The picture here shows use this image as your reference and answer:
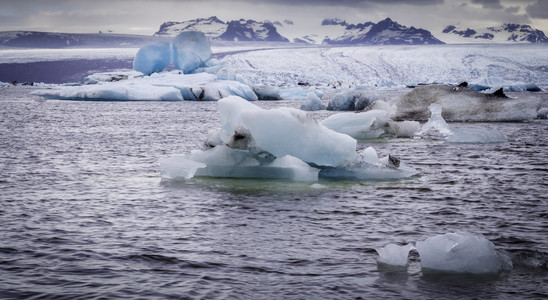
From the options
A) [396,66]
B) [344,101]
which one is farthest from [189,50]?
[396,66]

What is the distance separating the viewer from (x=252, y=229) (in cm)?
577

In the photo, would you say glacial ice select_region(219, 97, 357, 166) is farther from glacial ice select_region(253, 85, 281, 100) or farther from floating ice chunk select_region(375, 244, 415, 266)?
glacial ice select_region(253, 85, 281, 100)

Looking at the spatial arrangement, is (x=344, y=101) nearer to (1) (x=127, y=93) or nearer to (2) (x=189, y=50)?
(1) (x=127, y=93)

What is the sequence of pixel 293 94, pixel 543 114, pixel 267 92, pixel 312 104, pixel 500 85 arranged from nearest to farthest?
pixel 543 114 → pixel 312 104 → pixel 267 92 → pixel 293 94 → pixel 500 85

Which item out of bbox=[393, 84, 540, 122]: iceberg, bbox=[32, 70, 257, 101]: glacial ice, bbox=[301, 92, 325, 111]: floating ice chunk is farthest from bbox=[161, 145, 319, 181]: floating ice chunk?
bbox=[32, 70, 257, 101]: glacial ice

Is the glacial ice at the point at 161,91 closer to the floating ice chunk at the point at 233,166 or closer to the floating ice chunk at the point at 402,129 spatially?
the floating ice chunk at the point at 402,129

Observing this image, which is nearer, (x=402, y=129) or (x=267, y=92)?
(x=402, y=129)

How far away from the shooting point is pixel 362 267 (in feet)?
15.1

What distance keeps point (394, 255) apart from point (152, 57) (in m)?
38.9

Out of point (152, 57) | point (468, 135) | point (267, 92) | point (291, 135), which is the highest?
point (152, 57)

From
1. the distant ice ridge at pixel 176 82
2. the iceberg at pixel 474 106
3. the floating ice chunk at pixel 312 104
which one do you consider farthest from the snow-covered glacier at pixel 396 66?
the iceberg at pixel 474 106

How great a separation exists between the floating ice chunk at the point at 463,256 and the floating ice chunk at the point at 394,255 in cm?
11

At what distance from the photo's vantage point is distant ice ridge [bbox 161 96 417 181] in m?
8.26

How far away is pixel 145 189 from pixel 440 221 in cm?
355
